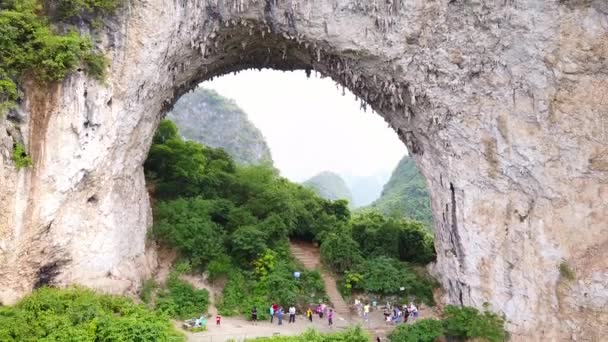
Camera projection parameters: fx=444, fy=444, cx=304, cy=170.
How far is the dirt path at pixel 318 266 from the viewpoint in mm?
14906

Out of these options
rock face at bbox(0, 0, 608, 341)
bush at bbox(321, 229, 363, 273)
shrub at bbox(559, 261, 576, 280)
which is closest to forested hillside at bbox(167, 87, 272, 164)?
bush at bbox(321, 229, 363, 273)

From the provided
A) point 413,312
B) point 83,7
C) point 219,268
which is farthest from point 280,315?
point 83,7

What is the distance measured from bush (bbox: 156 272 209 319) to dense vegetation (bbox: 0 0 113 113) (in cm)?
638

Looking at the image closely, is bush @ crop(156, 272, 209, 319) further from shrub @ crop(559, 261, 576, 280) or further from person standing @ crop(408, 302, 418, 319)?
shrub @ crop(559, 261, 576, 280)

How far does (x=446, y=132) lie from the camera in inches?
516

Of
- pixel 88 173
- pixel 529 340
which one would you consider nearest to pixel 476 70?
pixel 529 340

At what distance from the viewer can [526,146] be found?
12.0m

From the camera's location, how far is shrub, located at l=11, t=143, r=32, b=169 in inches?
386

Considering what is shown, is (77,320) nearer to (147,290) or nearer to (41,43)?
(147,290)

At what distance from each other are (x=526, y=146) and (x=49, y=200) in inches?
477

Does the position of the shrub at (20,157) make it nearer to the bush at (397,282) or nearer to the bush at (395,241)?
the bush at (397,282)

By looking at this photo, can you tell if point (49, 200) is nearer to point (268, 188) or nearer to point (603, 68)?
point (268, 188)

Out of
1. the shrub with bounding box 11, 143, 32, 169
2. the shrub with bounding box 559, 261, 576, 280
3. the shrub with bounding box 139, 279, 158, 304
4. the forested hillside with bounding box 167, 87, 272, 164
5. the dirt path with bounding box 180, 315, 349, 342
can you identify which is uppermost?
the forested hillside with bounding box 167, 87, 272, 164

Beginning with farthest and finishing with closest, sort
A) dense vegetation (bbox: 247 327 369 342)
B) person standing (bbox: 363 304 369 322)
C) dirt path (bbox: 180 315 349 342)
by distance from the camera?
person standing (bbox: 363 304 369 322), dirt path (bbox: 180 315 349 342), dense vegetation (bbox: 247 327 369 342)
